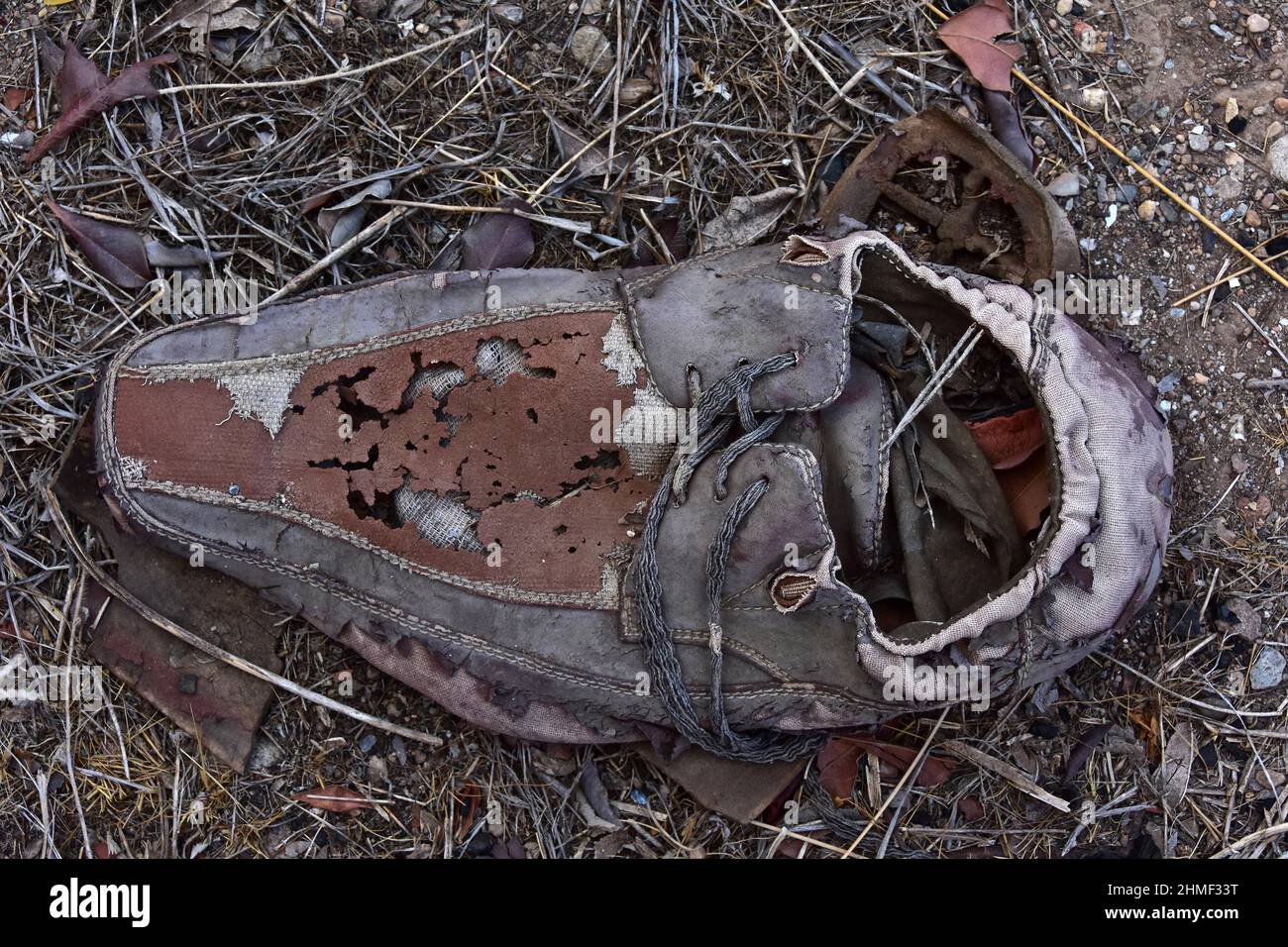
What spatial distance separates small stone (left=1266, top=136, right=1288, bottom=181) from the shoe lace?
59.7 inches

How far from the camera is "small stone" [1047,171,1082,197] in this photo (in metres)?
2.77

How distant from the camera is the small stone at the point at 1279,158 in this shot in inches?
109

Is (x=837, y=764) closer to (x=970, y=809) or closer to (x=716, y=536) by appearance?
(x=970, y=809)

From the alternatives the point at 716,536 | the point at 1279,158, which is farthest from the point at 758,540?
the point at 1279,158

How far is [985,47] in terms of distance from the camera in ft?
Result: 9.11

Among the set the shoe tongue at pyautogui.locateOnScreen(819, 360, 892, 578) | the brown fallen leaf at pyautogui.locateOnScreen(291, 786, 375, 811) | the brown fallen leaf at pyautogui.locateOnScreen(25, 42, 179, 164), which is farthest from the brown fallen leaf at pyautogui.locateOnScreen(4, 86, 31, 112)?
the shoe tongue at pyautogui.locateOnScreen(819, 360, 892, 578)

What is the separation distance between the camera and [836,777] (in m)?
2.67

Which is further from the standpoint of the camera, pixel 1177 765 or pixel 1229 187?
pixel 1229 187

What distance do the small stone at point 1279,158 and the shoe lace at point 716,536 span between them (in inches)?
59.7

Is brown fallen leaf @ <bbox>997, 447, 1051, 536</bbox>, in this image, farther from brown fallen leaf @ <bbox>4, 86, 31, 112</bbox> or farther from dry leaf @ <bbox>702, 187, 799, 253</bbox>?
brown fallen leaf @ <bbox>4, 86, 31, 112</bbox>

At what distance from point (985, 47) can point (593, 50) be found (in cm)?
106

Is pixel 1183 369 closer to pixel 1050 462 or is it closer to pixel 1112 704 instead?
pixel 1050 462
